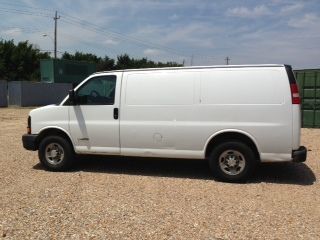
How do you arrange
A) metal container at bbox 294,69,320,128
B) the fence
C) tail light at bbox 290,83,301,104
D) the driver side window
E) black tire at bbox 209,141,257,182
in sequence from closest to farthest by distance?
tail light at bbox 290,83,301,104 → black tire at bbox 209,141,257,182 → the driver side window → metal container at bbox 294,69,320,128 → the fence

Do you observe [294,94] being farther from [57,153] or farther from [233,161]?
[57,153]

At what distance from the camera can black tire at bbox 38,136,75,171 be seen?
337 inches

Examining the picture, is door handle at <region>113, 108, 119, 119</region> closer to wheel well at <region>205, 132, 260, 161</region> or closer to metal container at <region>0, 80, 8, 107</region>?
wheel well at <region>205, 132, 260, 161</region>

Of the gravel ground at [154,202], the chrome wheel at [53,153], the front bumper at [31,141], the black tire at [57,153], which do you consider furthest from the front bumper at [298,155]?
the front bumper at [31,141]

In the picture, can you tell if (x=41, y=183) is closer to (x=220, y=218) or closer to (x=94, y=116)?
(x=94, y=116)

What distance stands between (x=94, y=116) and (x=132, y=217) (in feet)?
10.4

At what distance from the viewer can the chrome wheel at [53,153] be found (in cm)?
866

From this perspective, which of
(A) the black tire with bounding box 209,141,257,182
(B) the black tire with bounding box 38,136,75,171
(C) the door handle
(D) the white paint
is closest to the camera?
(D) the white paint

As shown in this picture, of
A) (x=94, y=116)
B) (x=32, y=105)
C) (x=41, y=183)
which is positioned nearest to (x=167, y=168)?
(x=94, y=116)

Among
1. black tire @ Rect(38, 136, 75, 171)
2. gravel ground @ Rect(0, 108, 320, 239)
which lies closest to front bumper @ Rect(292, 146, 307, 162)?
gravel ground @ Rect(0, 108, 320, 239)

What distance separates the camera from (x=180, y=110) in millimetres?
7793

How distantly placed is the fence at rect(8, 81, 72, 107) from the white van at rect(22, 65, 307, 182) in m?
25.7

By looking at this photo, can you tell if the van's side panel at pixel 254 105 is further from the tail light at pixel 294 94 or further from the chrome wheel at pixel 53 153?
the chrome wheel at pixel 53 153

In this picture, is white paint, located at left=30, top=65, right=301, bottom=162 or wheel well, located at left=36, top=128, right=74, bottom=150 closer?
white paint, located at left=30, top=65, right=301, bottom=162
